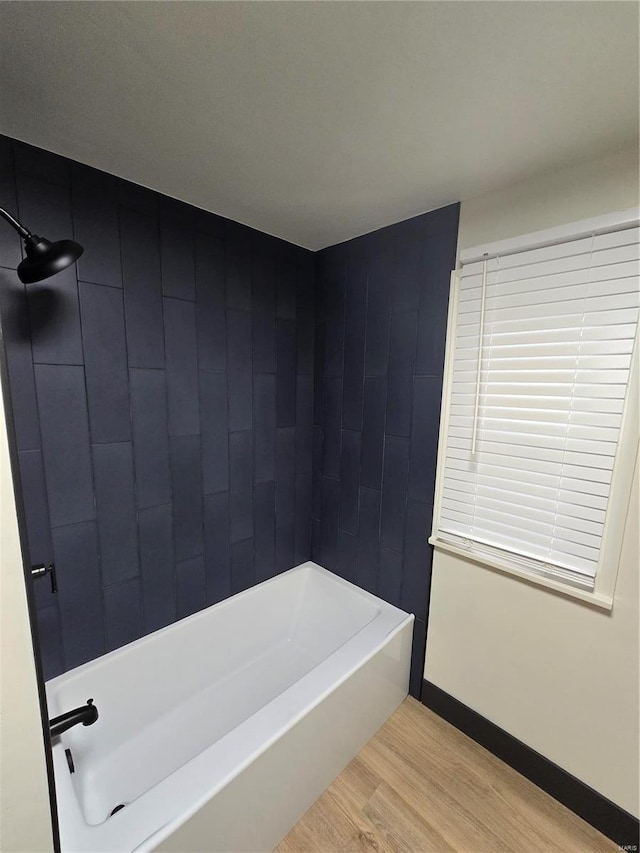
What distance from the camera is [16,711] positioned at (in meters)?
0.61

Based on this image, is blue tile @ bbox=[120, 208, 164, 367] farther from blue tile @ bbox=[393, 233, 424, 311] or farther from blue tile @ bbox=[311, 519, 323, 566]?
blue tile @ bbox=[311, 519, 323, 566]

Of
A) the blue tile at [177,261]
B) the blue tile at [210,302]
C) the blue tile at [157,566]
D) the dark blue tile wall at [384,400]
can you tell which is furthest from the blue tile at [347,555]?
the blue tile at [177,261]

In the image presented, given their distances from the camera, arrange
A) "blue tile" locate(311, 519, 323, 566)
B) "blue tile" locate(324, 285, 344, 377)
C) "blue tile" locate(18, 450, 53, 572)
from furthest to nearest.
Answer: "blue tile" locate(311, 519, 323, 566), "blue tile" locate(324, 285, 344, 377), "blue tile" locate(18, 450, 53, 572)

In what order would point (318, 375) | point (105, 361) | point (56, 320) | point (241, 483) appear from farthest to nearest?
point (318, 375)
point (241, 483)
point (105, 361)
point (56, 320)

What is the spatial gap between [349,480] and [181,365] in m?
1.04

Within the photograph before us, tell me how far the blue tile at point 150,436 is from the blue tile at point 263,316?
508 millimetres

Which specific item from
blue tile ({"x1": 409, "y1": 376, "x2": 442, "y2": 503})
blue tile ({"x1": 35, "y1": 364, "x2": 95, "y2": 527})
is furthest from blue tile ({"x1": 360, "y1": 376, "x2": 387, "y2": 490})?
blue tile ({"x1": 35, "y1": 364, "x2": 95, "y2": 527})

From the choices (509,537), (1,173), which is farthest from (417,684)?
(1,173)

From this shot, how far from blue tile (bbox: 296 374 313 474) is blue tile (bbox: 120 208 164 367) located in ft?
2.61

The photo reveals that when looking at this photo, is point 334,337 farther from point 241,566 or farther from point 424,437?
point 241,566

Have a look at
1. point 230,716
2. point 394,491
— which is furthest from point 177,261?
point 230,716

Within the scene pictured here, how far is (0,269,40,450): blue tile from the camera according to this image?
1132 mm

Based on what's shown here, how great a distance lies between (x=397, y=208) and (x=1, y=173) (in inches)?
54.7

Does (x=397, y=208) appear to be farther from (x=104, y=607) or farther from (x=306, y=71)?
(x=104, y=607)
